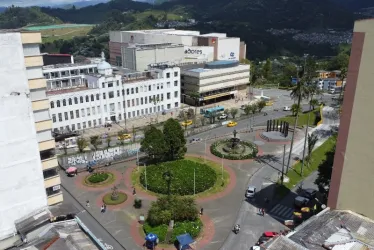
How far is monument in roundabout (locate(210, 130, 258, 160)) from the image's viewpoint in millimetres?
70844

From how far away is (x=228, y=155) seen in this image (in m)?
71.1

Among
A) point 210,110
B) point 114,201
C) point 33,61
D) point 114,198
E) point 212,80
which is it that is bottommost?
point 114,201

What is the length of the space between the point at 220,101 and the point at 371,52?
8711 cm

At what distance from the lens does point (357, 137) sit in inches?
1324

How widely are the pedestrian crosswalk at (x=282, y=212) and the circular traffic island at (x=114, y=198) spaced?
930 inches

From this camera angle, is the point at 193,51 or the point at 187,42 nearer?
the point at 193,51

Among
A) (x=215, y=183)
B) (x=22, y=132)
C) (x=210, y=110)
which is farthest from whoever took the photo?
(x=210, y=110)

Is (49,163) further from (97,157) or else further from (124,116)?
(124,116)

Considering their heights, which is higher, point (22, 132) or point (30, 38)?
point (30, 38)

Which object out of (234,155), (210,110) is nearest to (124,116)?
(210,110)

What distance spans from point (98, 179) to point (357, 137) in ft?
143

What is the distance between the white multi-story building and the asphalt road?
32.7 meters

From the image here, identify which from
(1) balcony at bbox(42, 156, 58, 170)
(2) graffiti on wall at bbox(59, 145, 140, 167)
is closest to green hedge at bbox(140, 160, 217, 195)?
(2) graffiti on wall at bbox(59, 145, 140, 167)

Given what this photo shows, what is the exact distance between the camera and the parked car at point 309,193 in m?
55.2
